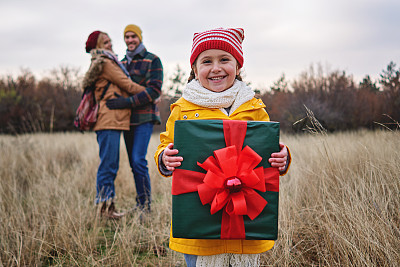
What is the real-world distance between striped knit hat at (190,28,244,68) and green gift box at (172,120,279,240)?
19.9 inches

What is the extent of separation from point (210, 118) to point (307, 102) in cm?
562

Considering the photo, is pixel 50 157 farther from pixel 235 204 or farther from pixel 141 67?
pixel 235 204

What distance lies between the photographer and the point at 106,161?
2.88 metres

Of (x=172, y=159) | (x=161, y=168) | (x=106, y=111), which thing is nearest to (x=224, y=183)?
(x=172, y=159)

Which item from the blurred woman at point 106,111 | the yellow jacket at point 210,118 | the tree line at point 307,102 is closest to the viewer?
the yellow jacket at point 210,118

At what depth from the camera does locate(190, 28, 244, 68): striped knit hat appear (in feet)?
4.61

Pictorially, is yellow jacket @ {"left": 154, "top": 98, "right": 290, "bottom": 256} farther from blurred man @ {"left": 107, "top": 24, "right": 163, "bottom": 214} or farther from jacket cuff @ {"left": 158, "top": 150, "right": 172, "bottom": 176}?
blurred man @ {"left": 107, "top": 24, "right": 163, "bottom": 214}

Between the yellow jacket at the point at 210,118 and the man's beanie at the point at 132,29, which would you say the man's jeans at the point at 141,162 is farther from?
the yellow jacket at the point at 210,118

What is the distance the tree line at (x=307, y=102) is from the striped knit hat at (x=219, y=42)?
79 cm

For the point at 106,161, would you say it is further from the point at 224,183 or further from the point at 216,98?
→ the point at 224,183

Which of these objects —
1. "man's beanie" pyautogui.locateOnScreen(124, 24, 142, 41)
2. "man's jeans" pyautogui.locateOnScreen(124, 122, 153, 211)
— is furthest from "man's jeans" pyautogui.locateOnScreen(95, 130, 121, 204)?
"man's beanie" pyautogui.locateOnScreen(124, 24, 142, 41)

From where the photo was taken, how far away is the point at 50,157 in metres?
5.35

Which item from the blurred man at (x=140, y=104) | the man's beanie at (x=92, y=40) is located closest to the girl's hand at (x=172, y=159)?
the blurred man at (x=140, y=104)

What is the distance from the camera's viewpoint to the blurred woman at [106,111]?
9.41ft
